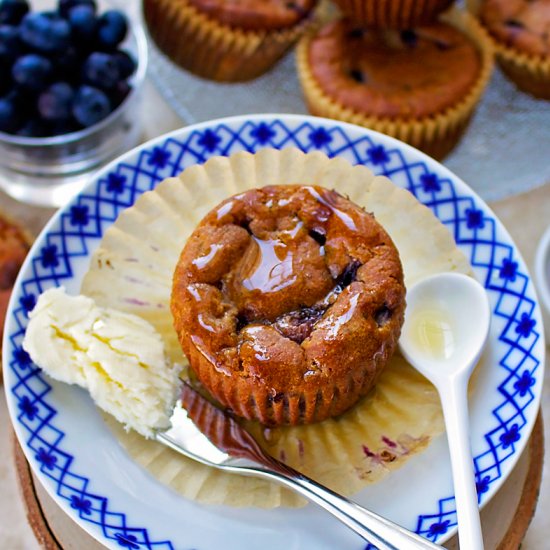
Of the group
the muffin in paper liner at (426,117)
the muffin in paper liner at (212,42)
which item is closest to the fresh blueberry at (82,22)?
the muffin in paper liner at (212,42)

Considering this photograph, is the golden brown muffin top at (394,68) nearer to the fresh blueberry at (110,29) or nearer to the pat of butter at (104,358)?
the fresh blueberry at (110,29)

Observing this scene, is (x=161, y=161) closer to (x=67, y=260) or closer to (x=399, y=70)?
(x=67, y=260)

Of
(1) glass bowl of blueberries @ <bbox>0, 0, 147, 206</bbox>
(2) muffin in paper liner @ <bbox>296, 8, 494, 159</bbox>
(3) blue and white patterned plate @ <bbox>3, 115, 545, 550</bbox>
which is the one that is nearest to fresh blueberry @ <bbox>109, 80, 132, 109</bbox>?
(1) glass bowl of blueberries @ <bbox>0, 0, 147, 206</bbox>

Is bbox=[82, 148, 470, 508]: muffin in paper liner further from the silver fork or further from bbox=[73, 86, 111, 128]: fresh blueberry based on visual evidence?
bbox=[73, 86, 111, 128]: fresh blueberry

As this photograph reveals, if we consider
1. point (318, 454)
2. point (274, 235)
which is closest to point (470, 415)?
point (318, 454)

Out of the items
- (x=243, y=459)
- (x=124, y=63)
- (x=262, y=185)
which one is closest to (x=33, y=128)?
(x=124, y=63)

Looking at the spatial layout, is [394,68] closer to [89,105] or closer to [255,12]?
[255,12]
